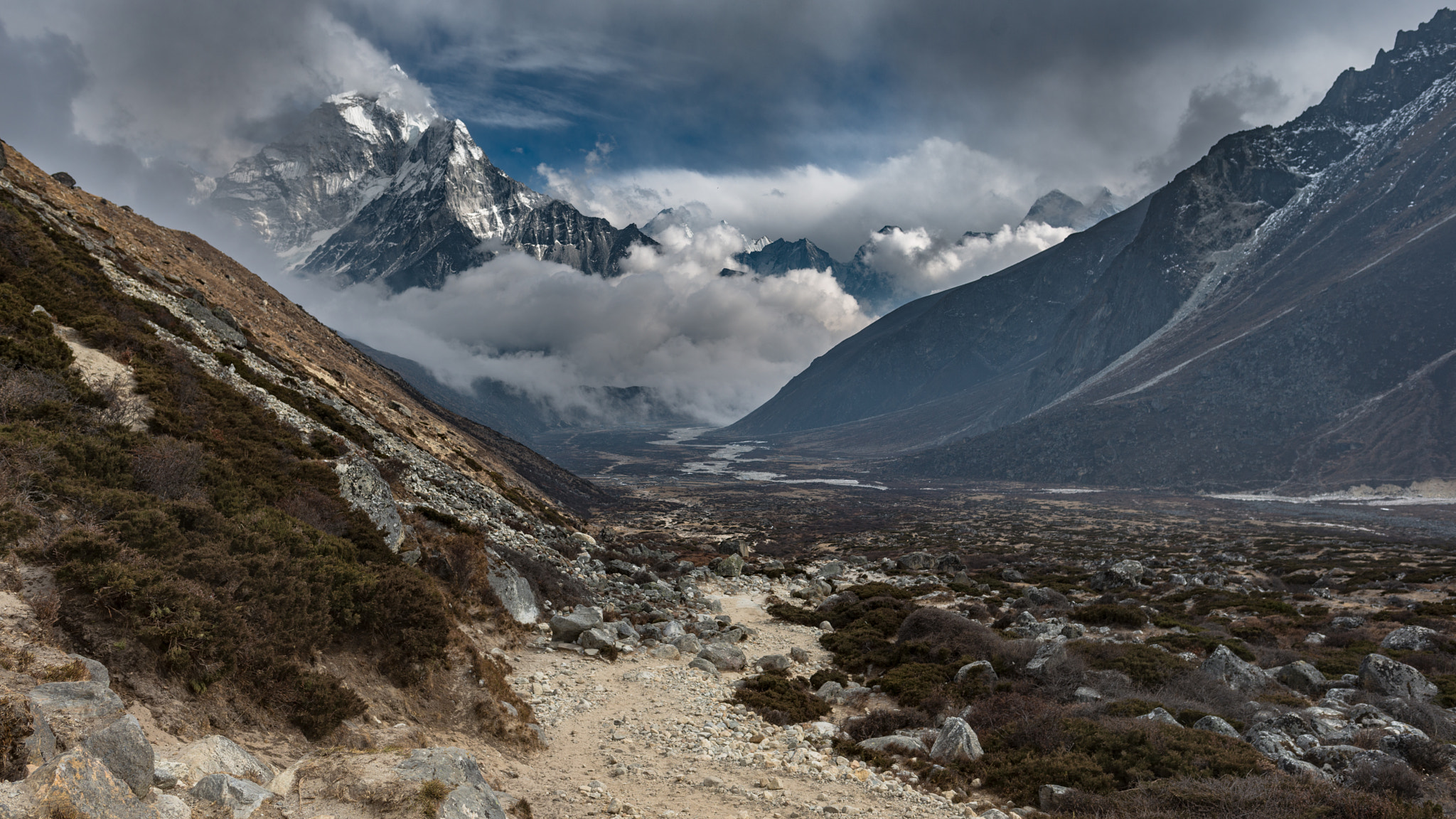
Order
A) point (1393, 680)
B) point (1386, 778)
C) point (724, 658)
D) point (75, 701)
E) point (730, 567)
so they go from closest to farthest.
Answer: point (75, 701) < point (1386, 778) < point (1393, 680) < point (724, 658) < point (730, 567)

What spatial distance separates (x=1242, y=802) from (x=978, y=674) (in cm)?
845

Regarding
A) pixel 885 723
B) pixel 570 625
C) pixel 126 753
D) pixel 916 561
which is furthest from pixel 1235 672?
pixel 916 561

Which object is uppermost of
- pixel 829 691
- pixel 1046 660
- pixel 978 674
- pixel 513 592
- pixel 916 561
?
pixel 513 592

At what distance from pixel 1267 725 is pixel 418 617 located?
714 inches

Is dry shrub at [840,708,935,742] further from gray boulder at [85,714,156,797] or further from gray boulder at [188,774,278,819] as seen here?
gray boulder at [85,714,156,797]

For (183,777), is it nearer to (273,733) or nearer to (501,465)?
(273,733)

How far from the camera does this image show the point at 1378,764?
10.0m

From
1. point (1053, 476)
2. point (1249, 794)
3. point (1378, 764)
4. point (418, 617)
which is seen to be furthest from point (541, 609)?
point (1053, 476)

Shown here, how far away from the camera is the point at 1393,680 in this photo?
1501 centimetres

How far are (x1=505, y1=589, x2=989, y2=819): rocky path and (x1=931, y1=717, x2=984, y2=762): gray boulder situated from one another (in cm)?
144

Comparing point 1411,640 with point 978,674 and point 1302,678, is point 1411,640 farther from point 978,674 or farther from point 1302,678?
point 978,674

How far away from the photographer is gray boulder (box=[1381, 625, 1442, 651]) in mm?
18938

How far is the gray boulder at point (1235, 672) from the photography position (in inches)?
619

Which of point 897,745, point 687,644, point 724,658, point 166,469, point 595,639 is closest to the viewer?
point 166,469
